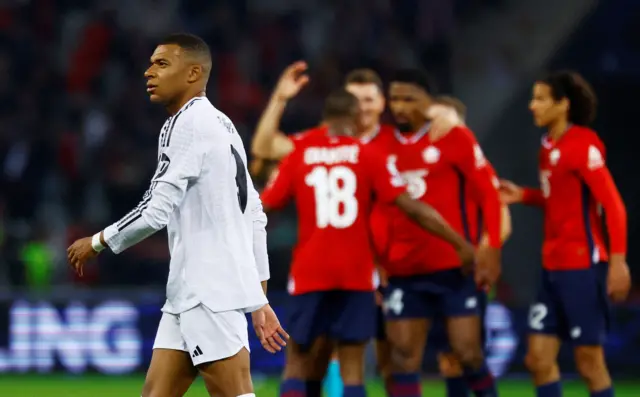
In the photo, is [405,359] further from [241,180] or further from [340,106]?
[241,180]

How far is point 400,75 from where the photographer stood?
809 cm

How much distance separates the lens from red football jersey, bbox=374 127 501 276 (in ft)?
26.2

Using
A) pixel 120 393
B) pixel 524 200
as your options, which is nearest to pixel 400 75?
pixel 524 200

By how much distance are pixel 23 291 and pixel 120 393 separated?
7.61ft

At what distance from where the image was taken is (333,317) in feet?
23.9

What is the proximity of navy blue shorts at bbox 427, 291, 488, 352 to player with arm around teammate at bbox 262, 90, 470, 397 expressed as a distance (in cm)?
99

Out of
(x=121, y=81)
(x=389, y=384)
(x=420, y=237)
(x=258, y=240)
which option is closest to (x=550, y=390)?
(x=389, y=384)

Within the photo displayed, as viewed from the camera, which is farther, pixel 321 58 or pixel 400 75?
pixel 321 58

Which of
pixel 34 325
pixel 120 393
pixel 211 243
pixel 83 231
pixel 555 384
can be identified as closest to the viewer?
pixel 211 243

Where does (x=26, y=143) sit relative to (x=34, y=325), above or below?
above

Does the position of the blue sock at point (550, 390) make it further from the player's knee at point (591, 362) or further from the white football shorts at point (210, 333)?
the white football shorts at point (210, 333)

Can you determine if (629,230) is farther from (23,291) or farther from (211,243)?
(211,243)

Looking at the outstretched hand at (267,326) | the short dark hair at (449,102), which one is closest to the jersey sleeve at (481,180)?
the short dark hair at (449,102)

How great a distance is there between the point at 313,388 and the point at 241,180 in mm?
2726
